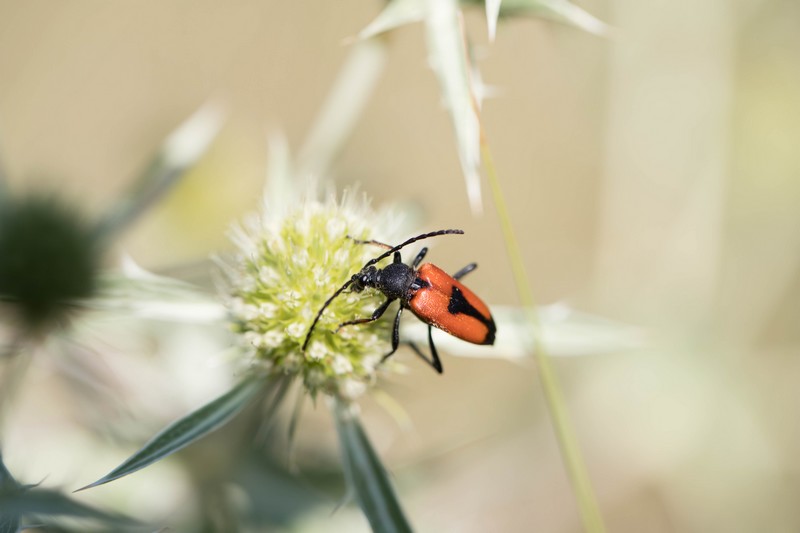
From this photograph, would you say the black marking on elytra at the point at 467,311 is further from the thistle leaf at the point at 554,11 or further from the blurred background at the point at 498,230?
the thistle leaf at the point at 554,11

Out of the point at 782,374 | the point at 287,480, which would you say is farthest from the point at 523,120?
the point at 287,480

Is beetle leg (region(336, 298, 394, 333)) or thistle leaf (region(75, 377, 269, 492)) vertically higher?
beetle leg (region(336, 298, 394, 333))

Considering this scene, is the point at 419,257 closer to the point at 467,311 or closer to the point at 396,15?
the point at 467,311

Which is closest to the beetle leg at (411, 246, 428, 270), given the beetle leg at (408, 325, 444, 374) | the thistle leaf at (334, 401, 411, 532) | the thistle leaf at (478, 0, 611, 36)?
the beetle leg at (408, 325, 444, 374)

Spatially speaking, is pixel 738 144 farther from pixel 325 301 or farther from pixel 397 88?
pixel 325 301

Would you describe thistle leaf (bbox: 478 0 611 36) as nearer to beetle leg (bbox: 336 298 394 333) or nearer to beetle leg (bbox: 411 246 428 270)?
beetle leg (bbox: 411 246 428 270)

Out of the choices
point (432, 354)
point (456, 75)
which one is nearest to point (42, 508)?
point (432, 354)
